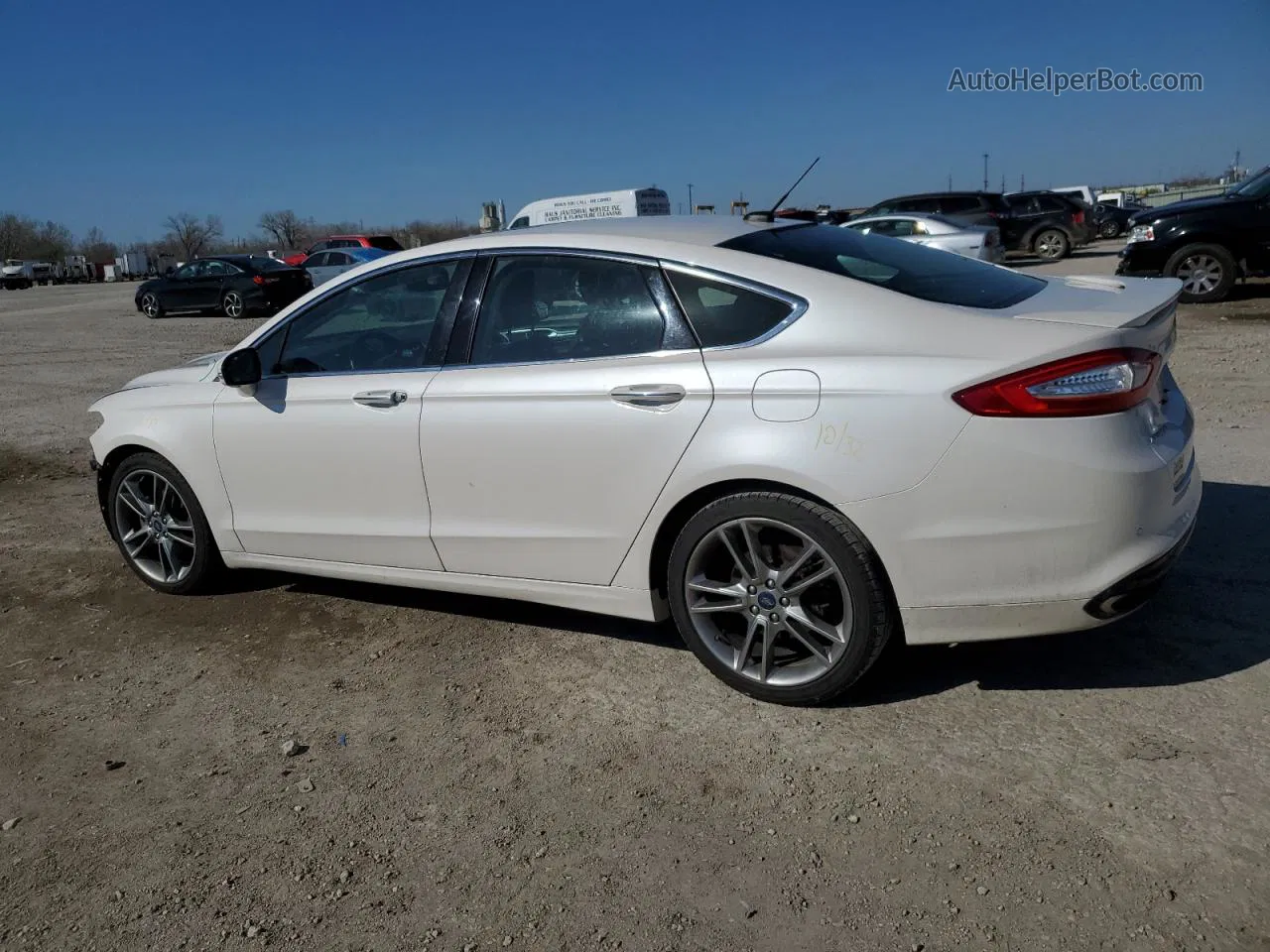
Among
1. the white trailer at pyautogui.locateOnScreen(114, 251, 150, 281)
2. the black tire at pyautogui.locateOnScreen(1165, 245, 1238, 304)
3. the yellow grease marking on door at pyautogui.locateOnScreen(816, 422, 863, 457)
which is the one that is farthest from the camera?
the white trailer at pyautogui.locateOnScreen(114, 251, 150, 281)

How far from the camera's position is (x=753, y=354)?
3.37 meters

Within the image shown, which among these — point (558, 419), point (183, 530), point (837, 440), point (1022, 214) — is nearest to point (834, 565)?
point (837, 440)

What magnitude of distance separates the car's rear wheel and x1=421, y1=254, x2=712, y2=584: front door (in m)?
23.6

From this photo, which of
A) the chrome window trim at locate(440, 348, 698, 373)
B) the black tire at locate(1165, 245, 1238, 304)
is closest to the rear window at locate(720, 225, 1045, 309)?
the chrome window trim at locate(440, 348, 698, 373)

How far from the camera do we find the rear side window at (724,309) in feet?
11.2

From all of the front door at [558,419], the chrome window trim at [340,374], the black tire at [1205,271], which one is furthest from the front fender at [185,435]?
the black tire at [1205,271]

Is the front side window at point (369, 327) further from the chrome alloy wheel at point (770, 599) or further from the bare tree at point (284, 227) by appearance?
the bare tree at point (284, 227)

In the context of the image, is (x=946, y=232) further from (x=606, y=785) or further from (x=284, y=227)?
(x=284, y=227)

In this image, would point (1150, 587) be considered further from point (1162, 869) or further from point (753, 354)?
point (753, 354)

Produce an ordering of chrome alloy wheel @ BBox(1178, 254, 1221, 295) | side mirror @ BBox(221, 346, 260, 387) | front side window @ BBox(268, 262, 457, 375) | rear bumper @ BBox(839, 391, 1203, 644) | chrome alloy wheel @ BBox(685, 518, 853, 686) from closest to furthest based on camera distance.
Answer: rear bumper @ BBox(839, 391, 1203, 644)
chrome alloy wheel @ BBox(685, 518, 853, 686)
front side window @ BBox(268, 262, 457, 375)
side mirror @ BBox(221, 346, 260, 387)
chrome alloy wheel @ BBox(1178, 254, 1221, 295)

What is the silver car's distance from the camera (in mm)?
18422

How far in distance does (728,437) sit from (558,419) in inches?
26.4

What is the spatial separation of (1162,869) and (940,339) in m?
1.56

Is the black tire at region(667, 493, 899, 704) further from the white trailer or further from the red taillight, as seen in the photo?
the white trailer
